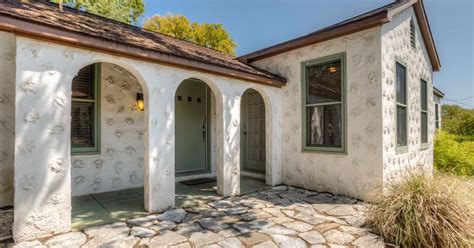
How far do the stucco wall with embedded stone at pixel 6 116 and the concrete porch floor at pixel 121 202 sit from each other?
92 cm

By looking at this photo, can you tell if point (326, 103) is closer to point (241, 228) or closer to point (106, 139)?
point (241, 228)

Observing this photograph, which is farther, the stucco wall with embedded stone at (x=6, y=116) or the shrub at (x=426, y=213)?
the stucco wall with embedded stone at (x=6, y=116)

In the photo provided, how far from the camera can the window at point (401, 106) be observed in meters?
4.91

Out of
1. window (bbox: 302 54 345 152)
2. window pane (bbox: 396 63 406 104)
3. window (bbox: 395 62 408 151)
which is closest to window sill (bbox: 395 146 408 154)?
window (bbox: 395 62 408 151)

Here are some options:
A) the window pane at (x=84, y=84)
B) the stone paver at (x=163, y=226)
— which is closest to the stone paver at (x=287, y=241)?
the stone paver at (x=163, y=226)

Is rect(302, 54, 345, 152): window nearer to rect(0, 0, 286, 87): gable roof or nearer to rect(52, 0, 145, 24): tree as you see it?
rect(0, 0, 286, 87): gable roof

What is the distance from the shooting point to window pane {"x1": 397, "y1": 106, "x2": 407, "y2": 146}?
4891 millimetres

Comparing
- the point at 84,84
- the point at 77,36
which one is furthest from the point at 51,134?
the point at 84,84

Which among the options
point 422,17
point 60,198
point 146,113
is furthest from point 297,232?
point 422,17

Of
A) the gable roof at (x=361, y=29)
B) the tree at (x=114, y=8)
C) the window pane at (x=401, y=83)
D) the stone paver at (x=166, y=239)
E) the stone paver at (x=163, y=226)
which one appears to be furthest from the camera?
the tree at (x=114, y=8)

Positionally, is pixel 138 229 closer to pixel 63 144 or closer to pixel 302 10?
pixel 63 144

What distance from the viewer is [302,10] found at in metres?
8.77

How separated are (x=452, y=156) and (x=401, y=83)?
3438 mm

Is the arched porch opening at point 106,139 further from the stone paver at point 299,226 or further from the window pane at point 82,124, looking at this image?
the stone paver at point 299,226
